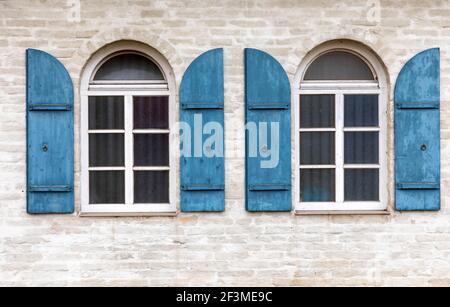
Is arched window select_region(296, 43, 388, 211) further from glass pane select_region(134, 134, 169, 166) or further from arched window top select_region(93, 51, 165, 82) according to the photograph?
arched window top select_region(93, 51, 165, 82)

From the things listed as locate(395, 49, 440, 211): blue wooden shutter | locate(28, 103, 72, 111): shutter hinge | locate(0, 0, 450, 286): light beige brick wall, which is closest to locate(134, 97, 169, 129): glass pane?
locate(0, 0, 450, 286): light beige brick wall

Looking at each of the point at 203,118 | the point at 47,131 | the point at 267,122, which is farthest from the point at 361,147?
the point at 47,131

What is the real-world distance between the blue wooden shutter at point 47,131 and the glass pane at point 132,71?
1.33ft

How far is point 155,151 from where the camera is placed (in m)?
7.93

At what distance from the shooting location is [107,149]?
312 inches

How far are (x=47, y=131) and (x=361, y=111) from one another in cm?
304

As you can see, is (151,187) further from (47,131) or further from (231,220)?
(47,131)

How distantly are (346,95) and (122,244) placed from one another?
8.56ft

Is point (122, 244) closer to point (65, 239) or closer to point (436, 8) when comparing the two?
point (65, 239)

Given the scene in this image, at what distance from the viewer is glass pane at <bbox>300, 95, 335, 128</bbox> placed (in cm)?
793

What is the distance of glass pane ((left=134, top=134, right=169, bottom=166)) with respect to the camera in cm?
792

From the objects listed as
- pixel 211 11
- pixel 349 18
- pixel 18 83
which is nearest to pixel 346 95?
pixel 349 18

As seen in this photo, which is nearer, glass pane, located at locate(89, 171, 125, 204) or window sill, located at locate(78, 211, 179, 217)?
window sill, located at locate(78, 211, 179, 217)

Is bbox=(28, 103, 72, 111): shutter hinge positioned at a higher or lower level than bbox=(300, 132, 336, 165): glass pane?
higher
